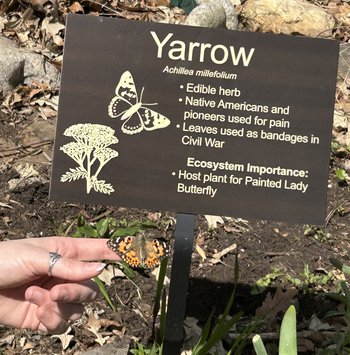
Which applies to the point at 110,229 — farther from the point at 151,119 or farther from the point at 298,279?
the point at 151,119

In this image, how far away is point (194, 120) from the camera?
2.22m

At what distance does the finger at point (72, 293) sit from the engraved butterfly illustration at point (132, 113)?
0.54 meters

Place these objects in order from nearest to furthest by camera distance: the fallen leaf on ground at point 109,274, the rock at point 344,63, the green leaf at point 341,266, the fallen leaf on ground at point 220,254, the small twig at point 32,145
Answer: the green leaf at point 341,266 < the fallen leaf on ground at point 109,274 < the fallen leaf on ground at point 220,254 < the small twig at point 32,145 < the rock at point 344,63

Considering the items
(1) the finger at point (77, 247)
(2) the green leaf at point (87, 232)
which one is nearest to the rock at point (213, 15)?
(2) the green leaf at point (87, 232)

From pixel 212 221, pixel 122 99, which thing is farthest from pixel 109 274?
pixel 122 99

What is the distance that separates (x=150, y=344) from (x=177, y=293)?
0.64 meters

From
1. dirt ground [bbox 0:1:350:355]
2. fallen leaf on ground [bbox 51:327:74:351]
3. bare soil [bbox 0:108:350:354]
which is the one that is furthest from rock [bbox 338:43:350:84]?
fallen leaf on ground [bbox 51:327:74:351]

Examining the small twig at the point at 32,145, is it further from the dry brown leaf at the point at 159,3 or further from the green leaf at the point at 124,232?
the dry brown leaf at the point at 159,3

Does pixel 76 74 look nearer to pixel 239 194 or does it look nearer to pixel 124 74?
pixel 124 74

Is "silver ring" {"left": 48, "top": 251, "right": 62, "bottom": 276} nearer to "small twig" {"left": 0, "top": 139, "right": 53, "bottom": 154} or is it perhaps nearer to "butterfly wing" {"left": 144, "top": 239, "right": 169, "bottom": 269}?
"butterfly wing" {"left": 144, "top": 239, "right": 169, "bottom": 269}

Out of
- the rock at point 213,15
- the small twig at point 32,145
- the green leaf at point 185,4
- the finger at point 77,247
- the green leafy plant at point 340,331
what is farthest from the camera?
the green leaf at point 185,4

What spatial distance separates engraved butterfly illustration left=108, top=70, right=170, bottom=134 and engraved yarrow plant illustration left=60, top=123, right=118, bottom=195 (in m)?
0.06

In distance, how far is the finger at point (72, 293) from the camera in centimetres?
194

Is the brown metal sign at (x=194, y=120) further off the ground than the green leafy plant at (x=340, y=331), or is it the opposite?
the brown metal sign at (x=194, y=120)
